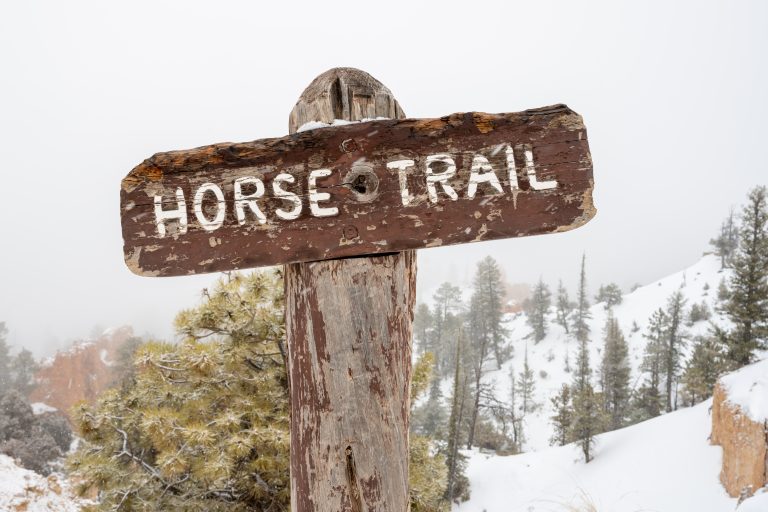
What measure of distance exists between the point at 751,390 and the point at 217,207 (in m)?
15.2

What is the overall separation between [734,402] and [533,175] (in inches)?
576

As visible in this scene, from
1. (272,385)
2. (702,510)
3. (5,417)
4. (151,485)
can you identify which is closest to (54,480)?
(151,485)

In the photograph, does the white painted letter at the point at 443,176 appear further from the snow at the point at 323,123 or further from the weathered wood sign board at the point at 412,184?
the snow at the point at 323,123

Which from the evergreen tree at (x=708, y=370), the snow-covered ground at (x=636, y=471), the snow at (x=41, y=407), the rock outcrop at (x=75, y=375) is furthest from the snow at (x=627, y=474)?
the rock outcrop at (x=75, y=375)

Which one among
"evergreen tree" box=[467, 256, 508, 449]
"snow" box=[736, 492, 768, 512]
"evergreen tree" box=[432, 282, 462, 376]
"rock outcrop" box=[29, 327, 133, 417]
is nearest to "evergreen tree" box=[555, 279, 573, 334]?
"evergreen tree" box=[467, 256, 508, 449]

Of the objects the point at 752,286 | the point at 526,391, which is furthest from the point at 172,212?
the point at 526,391

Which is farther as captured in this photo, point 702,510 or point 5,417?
point 5,417

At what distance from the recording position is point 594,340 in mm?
44438

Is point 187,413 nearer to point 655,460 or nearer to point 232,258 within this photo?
point 232,258

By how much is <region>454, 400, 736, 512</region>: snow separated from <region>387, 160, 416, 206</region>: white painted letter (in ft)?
33.7

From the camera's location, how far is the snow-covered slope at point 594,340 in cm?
3694

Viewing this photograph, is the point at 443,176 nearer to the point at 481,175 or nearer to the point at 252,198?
the point at 481,175

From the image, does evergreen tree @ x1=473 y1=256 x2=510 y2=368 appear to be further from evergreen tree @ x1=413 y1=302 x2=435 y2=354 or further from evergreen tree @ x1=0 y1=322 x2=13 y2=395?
evergreen tree @ x1=0 y1=322 x2=13 y2=395

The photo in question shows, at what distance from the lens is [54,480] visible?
10.2m
